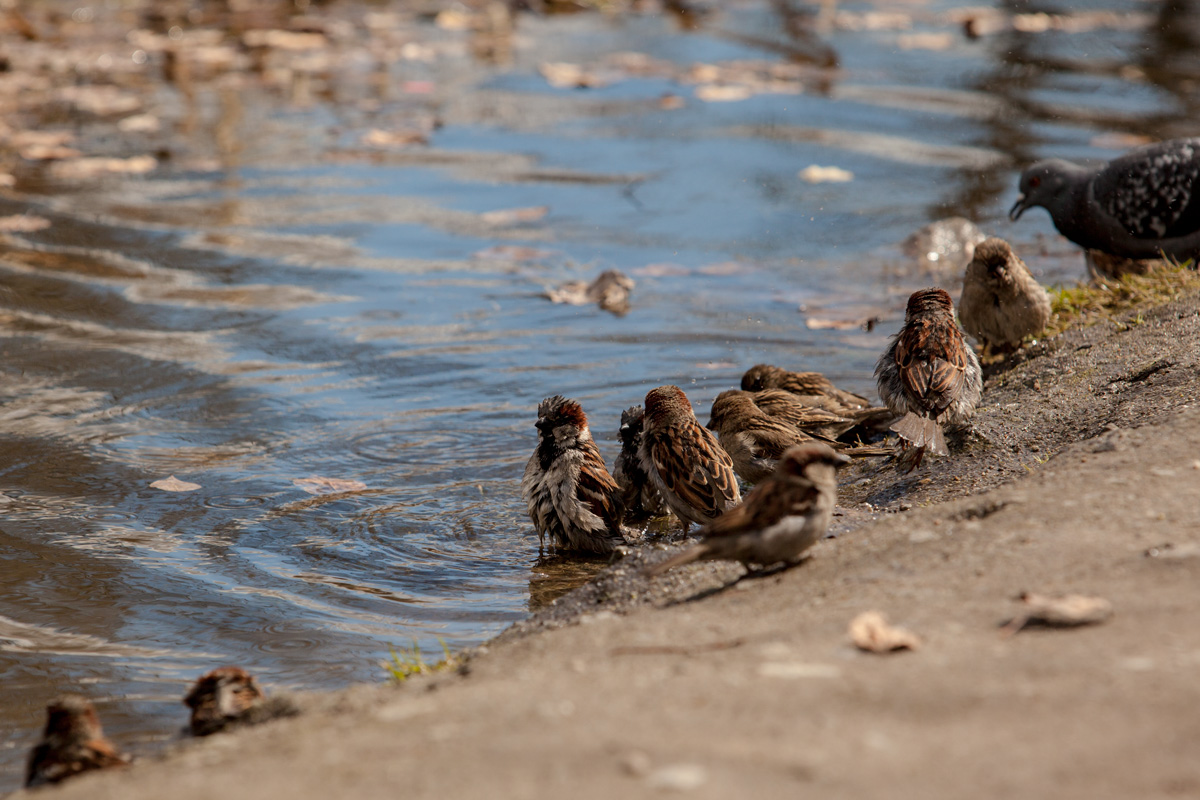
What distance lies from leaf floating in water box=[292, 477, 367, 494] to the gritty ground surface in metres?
2.14

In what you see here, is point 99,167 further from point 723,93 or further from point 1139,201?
point 1139,201

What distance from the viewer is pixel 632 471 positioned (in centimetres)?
636

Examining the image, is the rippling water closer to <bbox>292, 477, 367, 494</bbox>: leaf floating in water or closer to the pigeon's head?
<bbox>292, 477, 367, 494</bbox>: leaf floating in water

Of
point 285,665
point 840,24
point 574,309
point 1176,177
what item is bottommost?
point 285,665

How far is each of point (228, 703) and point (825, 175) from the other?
31.4ft

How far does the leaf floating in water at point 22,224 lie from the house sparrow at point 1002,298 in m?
8.08

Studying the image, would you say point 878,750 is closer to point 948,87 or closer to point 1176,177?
point 1176,177

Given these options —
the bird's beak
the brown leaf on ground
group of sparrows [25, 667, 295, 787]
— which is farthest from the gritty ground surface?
the bird's beak

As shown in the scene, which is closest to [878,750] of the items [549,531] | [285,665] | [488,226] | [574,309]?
[285,665]

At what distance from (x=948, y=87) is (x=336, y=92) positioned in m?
8.06

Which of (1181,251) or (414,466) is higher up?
(1181,251)

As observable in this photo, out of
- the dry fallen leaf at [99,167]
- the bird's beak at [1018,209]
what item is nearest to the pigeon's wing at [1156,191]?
the bird's beak at [1018,209]

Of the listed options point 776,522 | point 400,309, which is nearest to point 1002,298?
point 776,522

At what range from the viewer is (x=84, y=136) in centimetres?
1384
